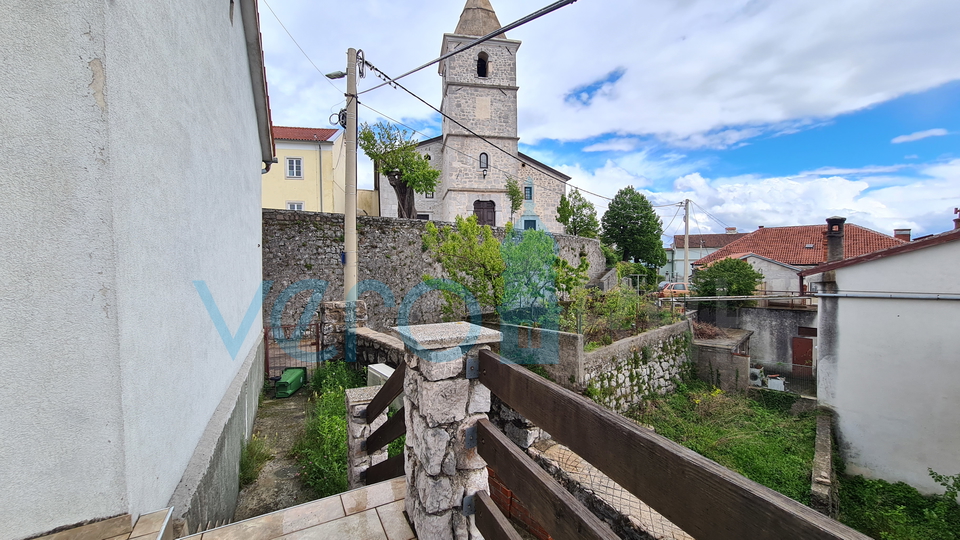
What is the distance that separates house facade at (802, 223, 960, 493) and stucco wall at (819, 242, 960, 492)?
0.01 metres

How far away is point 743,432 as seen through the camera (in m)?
8.11

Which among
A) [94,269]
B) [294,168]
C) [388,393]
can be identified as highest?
[294,168]

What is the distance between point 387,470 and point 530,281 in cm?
636

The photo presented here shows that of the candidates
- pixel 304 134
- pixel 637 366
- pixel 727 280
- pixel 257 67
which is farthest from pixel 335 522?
pixel 304 134

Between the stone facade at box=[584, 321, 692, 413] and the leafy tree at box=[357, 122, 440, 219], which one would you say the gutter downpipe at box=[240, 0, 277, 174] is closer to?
the stone facade at box=[584, 321, 692, 413]

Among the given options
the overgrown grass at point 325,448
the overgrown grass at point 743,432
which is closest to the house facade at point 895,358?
the overgrown grass at point 743,432

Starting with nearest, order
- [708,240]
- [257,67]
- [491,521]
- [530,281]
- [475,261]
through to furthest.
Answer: [491,521], [257,67], [530,281], [475,261], [708,240]

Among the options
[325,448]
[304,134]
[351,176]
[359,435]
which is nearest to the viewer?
[359,435]

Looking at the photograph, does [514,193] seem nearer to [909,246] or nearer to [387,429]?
[909,246]

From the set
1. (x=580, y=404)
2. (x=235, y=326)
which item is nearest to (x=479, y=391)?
(x=580, y=404)

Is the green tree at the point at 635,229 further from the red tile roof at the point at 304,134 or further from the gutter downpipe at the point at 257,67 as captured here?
the gutter downpipe at the point at 257,67

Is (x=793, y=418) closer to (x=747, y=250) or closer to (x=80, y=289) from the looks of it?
(x=80, y=289)

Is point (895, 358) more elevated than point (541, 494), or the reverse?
point (541, 494)

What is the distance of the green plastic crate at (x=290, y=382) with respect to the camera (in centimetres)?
599
